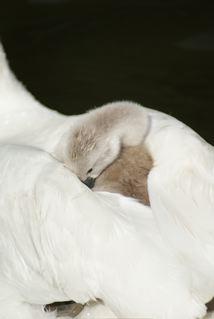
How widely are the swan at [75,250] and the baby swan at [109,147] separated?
0.26m

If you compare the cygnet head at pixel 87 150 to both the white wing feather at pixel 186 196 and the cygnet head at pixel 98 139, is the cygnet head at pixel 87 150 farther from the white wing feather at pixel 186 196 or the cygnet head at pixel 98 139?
the white wing feather at pixel 186 196

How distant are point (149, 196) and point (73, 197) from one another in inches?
10.1

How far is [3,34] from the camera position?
23.4ft

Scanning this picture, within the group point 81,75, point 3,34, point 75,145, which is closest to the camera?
point 75,145

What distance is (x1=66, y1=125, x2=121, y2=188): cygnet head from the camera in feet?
12.1

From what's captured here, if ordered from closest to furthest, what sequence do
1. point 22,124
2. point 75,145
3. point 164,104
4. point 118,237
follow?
point 118,237 < point 75,145 < point 22,124 < point 164,104

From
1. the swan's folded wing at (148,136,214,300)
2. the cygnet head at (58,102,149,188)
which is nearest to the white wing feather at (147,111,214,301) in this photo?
the swan's folded wing at (148,136,214,300)

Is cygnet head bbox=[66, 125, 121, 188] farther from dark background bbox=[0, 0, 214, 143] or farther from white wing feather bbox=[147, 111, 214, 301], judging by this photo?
dark background bbox=[0, 0, 214, 143]

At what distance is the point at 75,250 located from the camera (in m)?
3.13

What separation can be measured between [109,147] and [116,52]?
3.30 metres

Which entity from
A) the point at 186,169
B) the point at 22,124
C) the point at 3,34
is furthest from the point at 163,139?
the point at 3,34

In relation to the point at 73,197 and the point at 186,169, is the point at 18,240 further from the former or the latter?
the point at 186,169

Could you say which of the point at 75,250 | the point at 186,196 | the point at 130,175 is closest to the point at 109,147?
the point at 130,175

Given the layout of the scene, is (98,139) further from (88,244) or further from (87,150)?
(88,244)
